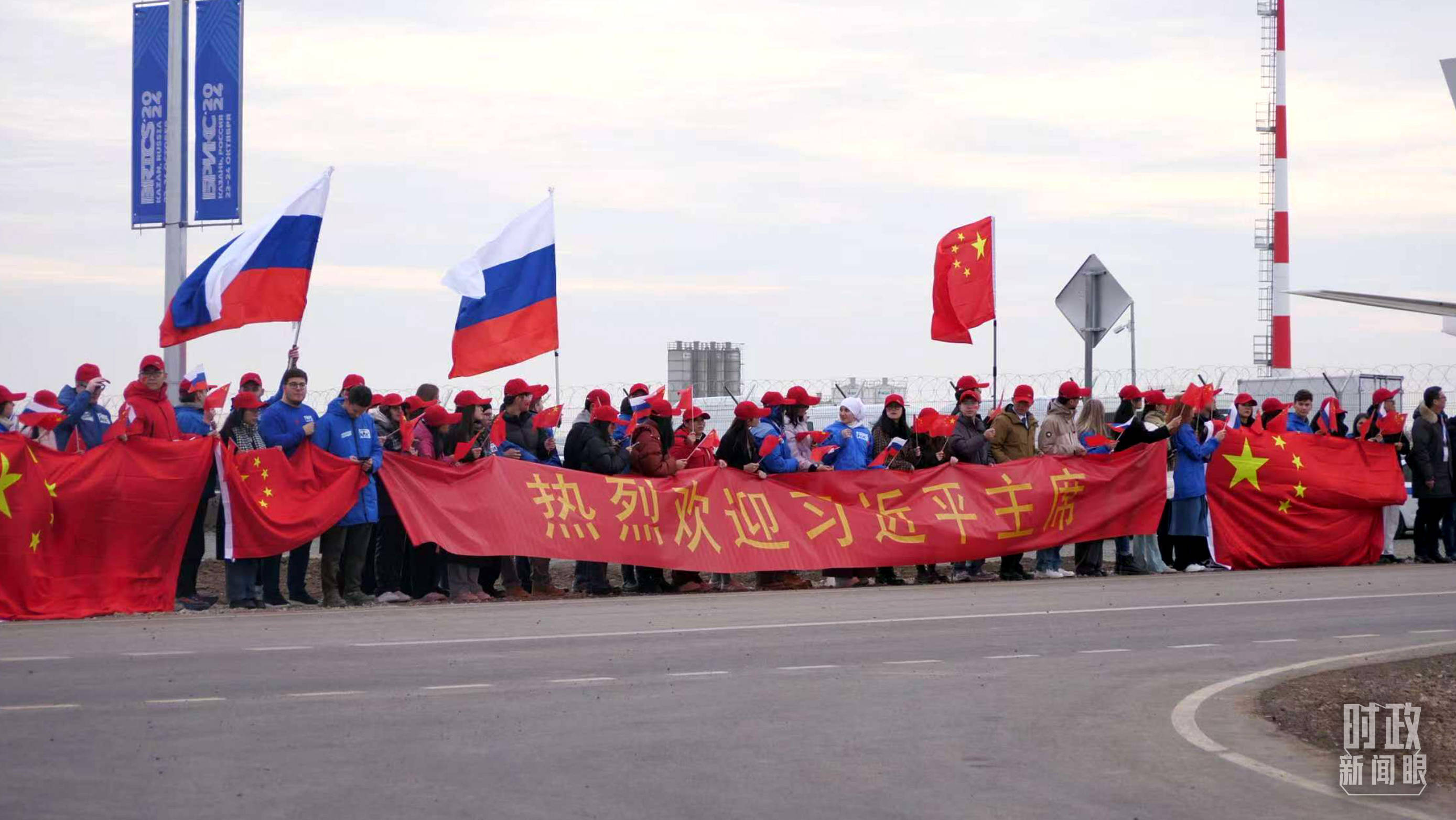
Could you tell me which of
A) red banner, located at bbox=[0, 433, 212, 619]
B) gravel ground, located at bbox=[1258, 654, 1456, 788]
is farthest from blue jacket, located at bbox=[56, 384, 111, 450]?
gravel ground, located at bbox=[1258, 654, 1456, 788]

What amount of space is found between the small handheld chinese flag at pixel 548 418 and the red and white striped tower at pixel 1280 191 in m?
43.4

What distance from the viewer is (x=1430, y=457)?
2084cm

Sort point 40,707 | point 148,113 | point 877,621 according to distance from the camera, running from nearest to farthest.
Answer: point 40,707, point 877,621, point 148,113

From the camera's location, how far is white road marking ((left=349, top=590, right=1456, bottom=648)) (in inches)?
482

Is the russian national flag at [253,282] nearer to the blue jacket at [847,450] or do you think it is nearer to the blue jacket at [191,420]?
the blue jacket at [191,420]

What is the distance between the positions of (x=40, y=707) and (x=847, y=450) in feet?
34.8

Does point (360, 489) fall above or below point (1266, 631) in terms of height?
above

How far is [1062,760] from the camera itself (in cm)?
775

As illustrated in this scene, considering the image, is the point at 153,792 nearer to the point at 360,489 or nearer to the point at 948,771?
the point at 948,771

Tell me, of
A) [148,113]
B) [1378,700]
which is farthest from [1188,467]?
[148,113]

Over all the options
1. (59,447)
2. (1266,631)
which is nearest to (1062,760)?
(1266,631)

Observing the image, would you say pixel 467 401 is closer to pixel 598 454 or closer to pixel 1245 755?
pixel 598 454

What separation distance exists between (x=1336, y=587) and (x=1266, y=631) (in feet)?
14.5

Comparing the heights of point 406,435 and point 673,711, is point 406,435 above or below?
above
